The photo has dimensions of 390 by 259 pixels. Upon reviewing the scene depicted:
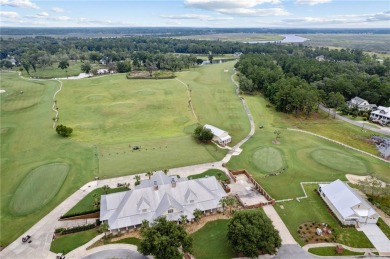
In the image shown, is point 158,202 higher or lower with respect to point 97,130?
higher

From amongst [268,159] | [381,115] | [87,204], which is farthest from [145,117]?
[381,115]

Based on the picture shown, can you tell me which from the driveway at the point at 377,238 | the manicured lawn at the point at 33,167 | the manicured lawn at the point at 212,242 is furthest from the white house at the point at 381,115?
the manicured lawn at the point at 33,167

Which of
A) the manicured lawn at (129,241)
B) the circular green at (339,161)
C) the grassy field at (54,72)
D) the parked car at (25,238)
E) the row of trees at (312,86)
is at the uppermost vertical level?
the row of trees at (312,86)

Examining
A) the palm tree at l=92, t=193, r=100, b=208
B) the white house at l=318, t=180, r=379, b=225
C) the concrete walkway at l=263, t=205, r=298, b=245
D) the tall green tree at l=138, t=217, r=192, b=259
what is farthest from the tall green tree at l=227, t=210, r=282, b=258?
the palm tree at l=92, t=193, r=100, b=208

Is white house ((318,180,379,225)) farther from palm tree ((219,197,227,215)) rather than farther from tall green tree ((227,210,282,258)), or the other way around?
palm tree ((219,197,227,215))

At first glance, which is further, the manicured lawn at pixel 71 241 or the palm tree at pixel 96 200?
the palm tree at pixel 96 200

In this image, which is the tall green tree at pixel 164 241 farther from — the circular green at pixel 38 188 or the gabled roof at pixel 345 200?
the gabled roof at pixel 345 200

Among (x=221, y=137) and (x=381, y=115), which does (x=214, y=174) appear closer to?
(x=221, y=137)

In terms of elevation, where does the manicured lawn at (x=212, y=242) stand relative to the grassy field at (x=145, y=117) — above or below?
below
